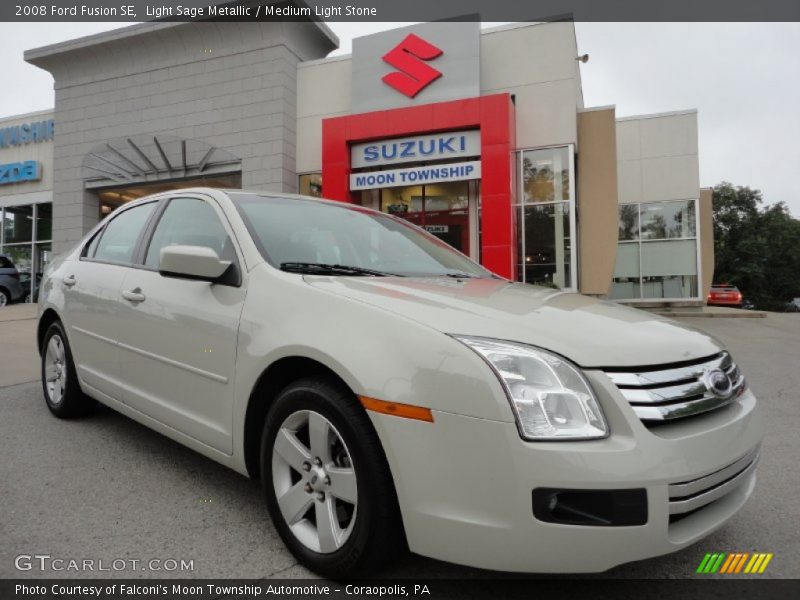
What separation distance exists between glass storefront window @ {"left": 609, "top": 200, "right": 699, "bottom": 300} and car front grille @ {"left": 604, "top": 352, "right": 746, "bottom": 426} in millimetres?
14961

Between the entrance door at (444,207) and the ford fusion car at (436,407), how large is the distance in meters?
11.3

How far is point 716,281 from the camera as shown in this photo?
157ft

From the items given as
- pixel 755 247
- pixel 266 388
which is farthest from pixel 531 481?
pixel 755 247

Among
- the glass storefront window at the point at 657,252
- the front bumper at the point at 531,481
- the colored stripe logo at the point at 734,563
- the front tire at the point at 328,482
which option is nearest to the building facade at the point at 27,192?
the glass storefront window at the point at 657,252

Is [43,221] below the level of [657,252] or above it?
above

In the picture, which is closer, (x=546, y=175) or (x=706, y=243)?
(x=546, y=175)

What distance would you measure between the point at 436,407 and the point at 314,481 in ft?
1.99

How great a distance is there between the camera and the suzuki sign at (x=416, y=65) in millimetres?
12469

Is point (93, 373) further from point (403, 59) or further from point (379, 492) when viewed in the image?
point (403, 59)

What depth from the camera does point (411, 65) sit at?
1287 cm

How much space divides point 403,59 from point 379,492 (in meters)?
13.0

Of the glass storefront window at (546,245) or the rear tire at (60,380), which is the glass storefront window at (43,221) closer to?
the glass storefront window at (546,245)

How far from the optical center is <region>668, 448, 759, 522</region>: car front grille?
152cm

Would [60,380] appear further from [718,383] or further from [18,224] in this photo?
[18,224]
